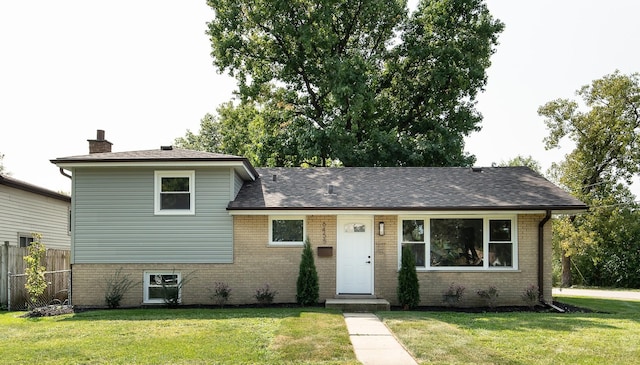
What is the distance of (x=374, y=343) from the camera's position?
8.77 m

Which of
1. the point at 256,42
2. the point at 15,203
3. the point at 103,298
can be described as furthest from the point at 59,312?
the point at 256,42

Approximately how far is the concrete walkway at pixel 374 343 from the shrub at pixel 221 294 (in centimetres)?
408

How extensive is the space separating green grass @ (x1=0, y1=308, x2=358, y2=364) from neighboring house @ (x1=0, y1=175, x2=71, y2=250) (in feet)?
20.8

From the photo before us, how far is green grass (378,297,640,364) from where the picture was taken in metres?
7.69

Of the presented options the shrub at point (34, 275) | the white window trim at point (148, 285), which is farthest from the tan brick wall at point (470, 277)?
the shrub at point (34, 275)

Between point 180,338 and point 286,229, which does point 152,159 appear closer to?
point 286,229

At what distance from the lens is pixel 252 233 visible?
1470 cm

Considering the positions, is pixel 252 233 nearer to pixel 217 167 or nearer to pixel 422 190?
pixel 217 167

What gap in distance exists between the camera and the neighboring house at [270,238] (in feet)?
47.8

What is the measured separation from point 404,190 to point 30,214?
13404 millimetres

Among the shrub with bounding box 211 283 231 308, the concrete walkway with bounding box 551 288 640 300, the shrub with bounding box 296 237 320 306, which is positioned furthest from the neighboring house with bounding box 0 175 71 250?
the concrete walkway with bounding box 551 288 640 300

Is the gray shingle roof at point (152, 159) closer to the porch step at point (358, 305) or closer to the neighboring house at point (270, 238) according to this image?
the neighboring house at point (270, 238)

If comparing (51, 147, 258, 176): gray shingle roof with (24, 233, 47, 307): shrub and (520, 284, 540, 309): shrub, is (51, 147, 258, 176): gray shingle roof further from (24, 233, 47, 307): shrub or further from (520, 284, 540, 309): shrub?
(520, 284, 540, 309): shrub

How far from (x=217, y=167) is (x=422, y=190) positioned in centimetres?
609
